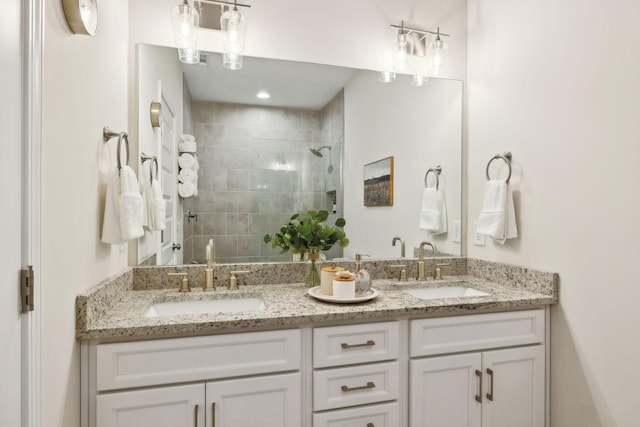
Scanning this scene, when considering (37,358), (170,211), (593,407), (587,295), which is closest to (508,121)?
(587,295)

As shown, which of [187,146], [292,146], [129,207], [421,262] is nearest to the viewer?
[129,207]

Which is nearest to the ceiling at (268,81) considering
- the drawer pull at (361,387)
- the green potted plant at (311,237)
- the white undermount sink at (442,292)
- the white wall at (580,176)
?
the green potted plant at (311,237)

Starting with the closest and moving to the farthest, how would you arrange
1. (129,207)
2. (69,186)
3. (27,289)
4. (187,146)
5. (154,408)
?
(27,289)
(69,186)
(154,408)
(129,207)
(187,146)

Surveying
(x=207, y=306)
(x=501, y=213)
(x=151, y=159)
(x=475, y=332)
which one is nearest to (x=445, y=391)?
(x=475, y=332)

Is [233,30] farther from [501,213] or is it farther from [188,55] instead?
[501,213]

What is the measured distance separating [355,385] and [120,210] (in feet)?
3.66

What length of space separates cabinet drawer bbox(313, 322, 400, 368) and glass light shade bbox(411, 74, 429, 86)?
1.41 m

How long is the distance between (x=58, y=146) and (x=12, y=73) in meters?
0.26

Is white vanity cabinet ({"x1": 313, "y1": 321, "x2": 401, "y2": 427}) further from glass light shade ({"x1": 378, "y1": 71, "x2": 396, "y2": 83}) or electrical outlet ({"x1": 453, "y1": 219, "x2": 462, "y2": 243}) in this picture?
glass light shade ({"x1": 378, "y1": 71, "x2": 396, "y2": 83})

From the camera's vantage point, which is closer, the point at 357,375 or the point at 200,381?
the point at 200,381

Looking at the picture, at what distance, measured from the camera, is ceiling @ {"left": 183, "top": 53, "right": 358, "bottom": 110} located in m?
1.83

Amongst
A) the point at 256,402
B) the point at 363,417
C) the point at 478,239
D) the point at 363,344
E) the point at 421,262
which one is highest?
the point at 478,239

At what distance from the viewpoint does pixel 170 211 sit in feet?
6.02

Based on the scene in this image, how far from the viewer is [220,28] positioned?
1.83 metres
